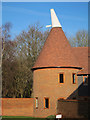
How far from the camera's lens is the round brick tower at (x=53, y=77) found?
101ft

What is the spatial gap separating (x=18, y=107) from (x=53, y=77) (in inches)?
262

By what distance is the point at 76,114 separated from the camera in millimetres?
24594

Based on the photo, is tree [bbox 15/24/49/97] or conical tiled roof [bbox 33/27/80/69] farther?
tree [bbox 15/24/49/97]

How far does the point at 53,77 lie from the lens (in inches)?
1219

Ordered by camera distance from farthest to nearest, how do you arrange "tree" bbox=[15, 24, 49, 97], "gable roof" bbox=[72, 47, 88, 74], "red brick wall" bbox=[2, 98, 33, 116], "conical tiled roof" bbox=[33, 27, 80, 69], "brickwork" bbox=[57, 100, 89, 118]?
"tree" bbox=[15, 24, 49, 97] < "red brick wall" bbox=[2, 98, 33, 116] < "gable roof" bbox=[72, 47, 88, 74] < "conical tiled roof" bbox=[33, 27, 80, 69] < "brickwork" bbox=[57, 100, 89, 118]

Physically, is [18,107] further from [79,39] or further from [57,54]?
[79,39]

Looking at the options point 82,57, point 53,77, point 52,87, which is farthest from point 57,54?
point 82,57

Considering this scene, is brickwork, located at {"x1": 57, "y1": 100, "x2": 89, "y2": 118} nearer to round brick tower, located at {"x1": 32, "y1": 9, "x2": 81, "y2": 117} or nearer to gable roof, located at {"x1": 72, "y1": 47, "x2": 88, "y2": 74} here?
round brick tower, located at {"x1": 32, "y1": 9, "x2": 81, "y2": 117}

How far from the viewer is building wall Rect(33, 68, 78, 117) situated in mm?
30641

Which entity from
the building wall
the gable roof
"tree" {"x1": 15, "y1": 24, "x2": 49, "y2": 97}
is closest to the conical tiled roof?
the building wall

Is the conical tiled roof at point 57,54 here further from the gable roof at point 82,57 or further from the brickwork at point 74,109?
the brickwork at point 74,109

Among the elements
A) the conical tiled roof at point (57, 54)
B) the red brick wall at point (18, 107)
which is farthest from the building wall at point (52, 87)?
the red brick wall at point (18, 107)

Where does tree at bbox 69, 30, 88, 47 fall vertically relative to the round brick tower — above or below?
above

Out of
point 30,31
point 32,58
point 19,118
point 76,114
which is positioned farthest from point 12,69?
point 76,114
